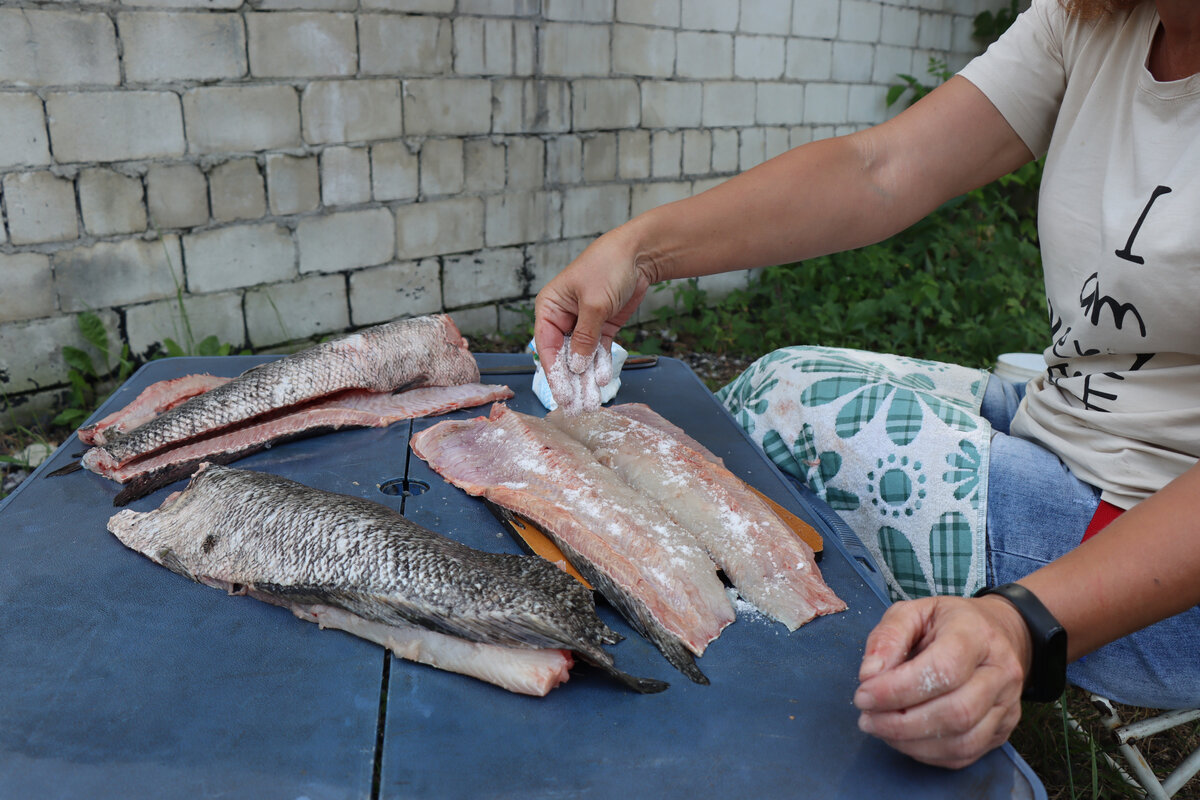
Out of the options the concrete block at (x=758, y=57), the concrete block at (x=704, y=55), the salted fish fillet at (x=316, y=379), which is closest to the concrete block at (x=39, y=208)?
the salted fish fillet at (x=316, y=379)

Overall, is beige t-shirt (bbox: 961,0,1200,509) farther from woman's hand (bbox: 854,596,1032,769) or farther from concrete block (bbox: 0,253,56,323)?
concrete block (bbox: 0,253,56,323)

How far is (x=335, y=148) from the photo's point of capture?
4.69 meters

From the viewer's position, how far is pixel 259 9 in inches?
166

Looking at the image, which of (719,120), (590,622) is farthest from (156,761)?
(719,120)

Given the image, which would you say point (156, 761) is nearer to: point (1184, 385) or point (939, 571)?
point (939, 571)

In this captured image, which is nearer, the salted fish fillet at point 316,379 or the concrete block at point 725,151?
the salted fish fillet at point 316,379

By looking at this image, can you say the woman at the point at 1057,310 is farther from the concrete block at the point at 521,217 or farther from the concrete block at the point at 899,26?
the concrete block at the point at 899,26

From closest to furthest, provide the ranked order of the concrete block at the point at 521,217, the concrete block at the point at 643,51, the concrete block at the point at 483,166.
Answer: the concrete block at the point at 483,166, the concrete block at the point at 521,217, the concrete block at the point at 643,51

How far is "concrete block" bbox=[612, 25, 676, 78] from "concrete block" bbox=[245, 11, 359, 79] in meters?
2.01

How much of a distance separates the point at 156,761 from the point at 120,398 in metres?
1.78

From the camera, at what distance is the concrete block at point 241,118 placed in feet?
13.7

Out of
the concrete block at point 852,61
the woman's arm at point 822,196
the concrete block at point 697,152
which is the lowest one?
the concrete block at point 697,152

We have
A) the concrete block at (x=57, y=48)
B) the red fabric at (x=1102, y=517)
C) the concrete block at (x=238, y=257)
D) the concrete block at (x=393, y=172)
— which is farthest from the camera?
the concrete block at (x=393, y=172)

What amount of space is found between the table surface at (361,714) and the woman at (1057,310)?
16 centimetres
